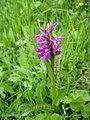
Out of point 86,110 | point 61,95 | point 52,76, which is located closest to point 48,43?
point 52,76

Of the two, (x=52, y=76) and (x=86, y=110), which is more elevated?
(x=52, y=76)

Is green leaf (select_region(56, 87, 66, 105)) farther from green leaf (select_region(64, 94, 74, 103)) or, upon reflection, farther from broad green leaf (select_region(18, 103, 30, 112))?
broad green leaf (select_region(18, 103, 30, 112))

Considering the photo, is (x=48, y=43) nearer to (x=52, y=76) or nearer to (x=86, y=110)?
(x=52, y=76)

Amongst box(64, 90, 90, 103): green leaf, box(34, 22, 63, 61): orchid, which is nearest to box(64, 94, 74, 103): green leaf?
box(64, 90, 90, 103): green leaf

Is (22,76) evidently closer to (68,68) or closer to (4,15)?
(68,68)

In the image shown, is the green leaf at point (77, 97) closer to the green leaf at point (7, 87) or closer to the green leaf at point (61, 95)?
the green leaf at point (61, 95)

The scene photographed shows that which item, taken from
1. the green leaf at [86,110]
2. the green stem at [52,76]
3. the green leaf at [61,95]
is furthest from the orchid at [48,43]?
the green leaf at [86,110]

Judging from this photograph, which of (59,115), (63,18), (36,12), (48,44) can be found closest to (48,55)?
(48,44)

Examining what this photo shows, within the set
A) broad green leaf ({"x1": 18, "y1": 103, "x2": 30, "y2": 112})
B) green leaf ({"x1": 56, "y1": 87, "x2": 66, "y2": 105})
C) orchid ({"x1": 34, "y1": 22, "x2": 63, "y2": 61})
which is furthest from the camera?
broad green leaf ({"x1": 18, "y1": 103, "x2": 30, "y2": 112})
